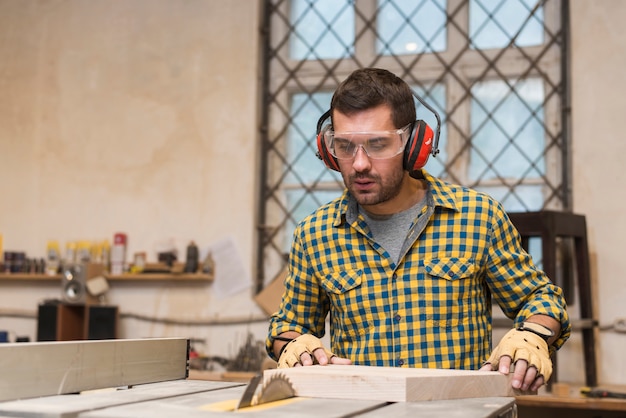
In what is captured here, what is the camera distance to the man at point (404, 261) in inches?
73.4

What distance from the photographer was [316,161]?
14.9ft

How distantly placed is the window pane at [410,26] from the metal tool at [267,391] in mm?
3320

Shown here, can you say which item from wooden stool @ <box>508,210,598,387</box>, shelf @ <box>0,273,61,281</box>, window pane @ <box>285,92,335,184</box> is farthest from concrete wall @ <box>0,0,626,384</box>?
wooden stool @ <box>508,210,598,387</box>

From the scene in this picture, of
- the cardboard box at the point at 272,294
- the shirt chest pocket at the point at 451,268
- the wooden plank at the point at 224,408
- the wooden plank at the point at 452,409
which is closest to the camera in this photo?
the wooden plank at the point at 224,408

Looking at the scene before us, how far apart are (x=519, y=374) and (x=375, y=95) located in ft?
2.33

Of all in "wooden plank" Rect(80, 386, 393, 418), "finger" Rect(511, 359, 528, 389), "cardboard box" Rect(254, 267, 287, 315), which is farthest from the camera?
"cardboard box" Rect(254, 267, 287, 315)

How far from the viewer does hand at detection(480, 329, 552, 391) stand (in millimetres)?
1561

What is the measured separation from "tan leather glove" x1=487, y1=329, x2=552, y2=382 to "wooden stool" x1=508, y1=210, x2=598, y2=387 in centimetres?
202

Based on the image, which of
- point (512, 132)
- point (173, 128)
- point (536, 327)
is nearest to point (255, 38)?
point (173, 128)

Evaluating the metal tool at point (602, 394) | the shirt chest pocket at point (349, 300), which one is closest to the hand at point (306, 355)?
the shirt chest pocket at point (349, 300)

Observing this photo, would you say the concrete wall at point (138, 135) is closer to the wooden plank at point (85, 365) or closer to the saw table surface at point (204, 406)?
the wooden plank at point (85, 365)

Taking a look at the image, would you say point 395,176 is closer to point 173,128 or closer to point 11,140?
point 173,128

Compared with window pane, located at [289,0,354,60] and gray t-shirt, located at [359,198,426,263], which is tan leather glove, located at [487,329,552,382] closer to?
gray t-shirt, located at [359,198,426,263]

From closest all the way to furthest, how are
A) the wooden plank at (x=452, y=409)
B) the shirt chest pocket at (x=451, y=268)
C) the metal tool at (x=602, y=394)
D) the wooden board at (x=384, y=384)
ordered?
the wooden plank at (x=452, y=409)
the wooden board at (x=384, y=384)
the shirt chest pocket at (x=451, y=268)
the metal tool at (x=602, y=394)
